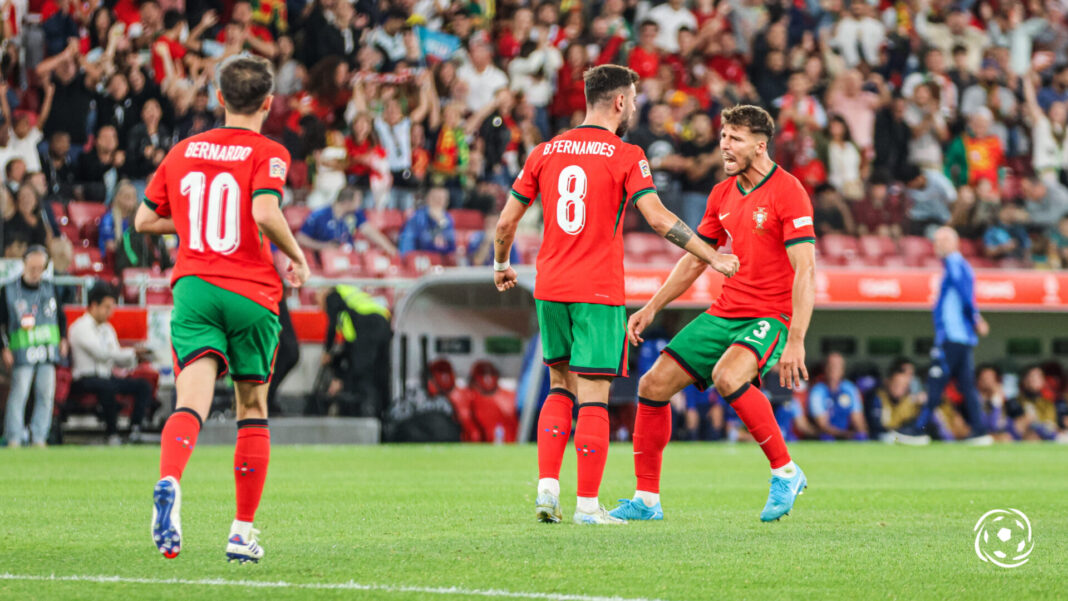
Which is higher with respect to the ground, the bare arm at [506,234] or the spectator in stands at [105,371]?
the bare arm at [506,234]

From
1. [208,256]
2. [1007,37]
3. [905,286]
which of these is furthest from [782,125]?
[208,256]

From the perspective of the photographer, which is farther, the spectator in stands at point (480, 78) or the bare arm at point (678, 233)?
the spectator in stands at point (480, 78)

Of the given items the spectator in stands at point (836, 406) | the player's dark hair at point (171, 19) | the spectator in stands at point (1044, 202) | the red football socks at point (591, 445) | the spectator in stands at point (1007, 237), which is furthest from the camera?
the spectator in stands at point (1044, 202)

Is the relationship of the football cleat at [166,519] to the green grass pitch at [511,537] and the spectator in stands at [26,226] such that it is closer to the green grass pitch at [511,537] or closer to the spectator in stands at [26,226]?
the green grass pitch at [511,537]

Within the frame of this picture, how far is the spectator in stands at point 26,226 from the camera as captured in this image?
15.5 metres

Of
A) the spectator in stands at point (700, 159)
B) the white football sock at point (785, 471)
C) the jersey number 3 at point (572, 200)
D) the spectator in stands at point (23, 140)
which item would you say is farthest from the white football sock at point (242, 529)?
Answer: the spectator in stands at point (700, 159)

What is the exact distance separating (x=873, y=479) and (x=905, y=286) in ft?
25.2

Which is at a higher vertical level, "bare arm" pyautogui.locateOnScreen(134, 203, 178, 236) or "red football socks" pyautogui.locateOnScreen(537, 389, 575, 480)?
"bare arm" pyautogui.locateOnScreen(134, 203, 178, 236)

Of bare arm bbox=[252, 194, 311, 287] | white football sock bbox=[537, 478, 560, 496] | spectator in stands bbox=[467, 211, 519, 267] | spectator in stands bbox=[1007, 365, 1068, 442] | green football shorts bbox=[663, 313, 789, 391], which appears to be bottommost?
spectator in stands bbox=[1007, 365, 1068, 442]

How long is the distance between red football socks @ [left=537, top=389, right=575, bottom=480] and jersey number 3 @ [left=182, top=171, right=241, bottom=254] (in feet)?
6.62

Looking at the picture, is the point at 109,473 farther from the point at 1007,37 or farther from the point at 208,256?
the point at 1007,37

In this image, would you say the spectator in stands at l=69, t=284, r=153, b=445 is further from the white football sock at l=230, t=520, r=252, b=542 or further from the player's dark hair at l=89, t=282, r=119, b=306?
the white football sock at l=230, t=520, r=252, b=542

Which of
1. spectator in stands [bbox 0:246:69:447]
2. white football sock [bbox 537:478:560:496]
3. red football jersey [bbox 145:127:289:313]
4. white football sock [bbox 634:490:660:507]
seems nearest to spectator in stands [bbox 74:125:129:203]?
spectator in stands [bbox 0:246:69:447]

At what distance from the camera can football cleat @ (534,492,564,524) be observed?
6.77 meters
